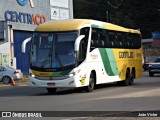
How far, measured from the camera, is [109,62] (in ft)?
A: 81.4

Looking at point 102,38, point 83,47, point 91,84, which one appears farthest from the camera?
point 102,38

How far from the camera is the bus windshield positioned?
2100 centimetres

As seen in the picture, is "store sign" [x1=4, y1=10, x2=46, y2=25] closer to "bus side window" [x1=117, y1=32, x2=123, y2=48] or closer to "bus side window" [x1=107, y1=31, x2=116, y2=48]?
"bus side window" [x1=117, y1=32, x2=123, y2=48]

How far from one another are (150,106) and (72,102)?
3306 mm

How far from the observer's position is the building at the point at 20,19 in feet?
160

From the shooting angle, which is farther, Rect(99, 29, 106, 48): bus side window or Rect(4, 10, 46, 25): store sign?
Rect(4, 10, 46, 25): store sign

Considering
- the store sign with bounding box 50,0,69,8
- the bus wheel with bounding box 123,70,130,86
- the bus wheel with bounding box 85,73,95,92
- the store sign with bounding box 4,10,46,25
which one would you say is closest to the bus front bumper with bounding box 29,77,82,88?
the bus wheel with bounding box 85,73,95,92

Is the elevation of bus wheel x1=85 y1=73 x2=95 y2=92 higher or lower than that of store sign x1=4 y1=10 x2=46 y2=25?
lower

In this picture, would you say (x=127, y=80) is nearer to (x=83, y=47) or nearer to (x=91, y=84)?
(x=91, y=84)

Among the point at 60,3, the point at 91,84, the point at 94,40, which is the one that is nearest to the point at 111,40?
the point at 94,40

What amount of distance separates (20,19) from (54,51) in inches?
1244

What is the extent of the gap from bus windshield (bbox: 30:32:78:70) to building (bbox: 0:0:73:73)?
2556 centimetres

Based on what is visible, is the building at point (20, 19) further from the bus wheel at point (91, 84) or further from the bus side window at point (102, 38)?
the bus wheel at point (91, 84)

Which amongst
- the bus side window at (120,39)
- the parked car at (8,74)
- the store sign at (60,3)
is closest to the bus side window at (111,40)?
the bus side window at (120,39)
